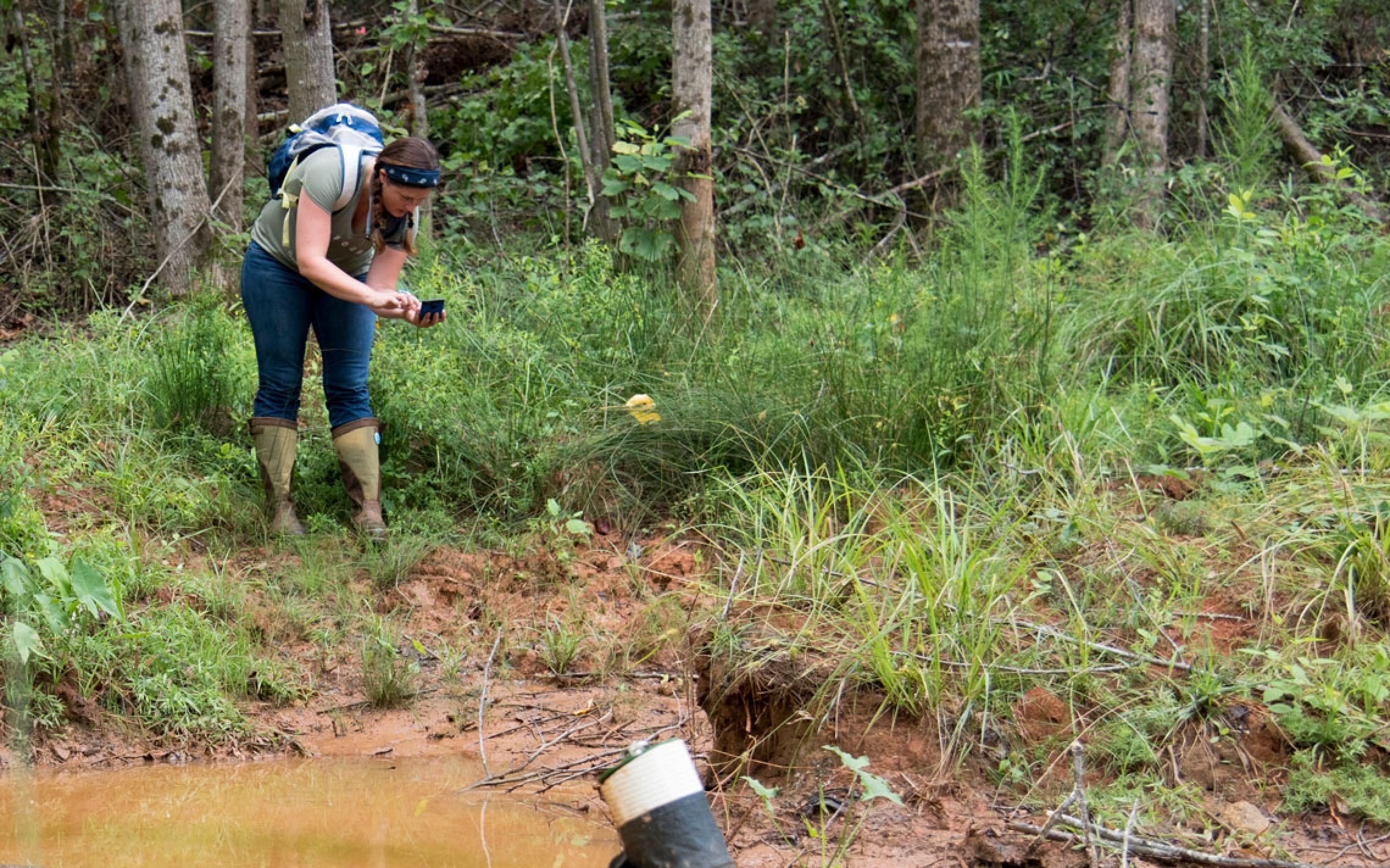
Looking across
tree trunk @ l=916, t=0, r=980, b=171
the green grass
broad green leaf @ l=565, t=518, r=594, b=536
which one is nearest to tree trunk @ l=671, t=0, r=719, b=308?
the green grass

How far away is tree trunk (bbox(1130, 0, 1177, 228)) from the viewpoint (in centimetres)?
811

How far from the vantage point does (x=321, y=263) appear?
418 centimetres

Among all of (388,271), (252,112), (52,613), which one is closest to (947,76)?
(252,112)

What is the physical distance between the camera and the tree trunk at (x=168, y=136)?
22.4ft

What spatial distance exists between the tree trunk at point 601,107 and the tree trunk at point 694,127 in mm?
826

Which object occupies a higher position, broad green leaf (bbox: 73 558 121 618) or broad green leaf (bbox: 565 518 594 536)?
broad green leaf (bbox: 73 558 121 618)

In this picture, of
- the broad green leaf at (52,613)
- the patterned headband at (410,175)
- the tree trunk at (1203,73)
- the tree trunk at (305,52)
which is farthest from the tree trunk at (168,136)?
the tree trunk at (1203,73)

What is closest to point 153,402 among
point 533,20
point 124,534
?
point 124,534

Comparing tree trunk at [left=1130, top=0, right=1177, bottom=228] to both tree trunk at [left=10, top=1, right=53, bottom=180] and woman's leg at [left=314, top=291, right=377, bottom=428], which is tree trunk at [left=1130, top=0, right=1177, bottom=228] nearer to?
woman's leg at [left=314, top=291, right=377, bottom=428]

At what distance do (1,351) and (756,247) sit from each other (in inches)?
158

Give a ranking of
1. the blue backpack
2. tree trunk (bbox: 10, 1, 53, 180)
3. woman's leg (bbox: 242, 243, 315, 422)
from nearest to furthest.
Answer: the blue backpack
woman's leg (bbox: 242, 243, 315, 422)
tree trunk (bbox: 10, 1, 53, 180)

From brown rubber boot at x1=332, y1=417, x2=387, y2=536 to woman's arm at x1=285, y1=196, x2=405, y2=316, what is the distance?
580mm

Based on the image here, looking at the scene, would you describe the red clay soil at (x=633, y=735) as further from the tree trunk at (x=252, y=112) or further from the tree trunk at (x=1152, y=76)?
the tree trunk at (x=1152, y=76)

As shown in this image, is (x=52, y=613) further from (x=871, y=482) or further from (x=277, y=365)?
(x=871, y=482)
